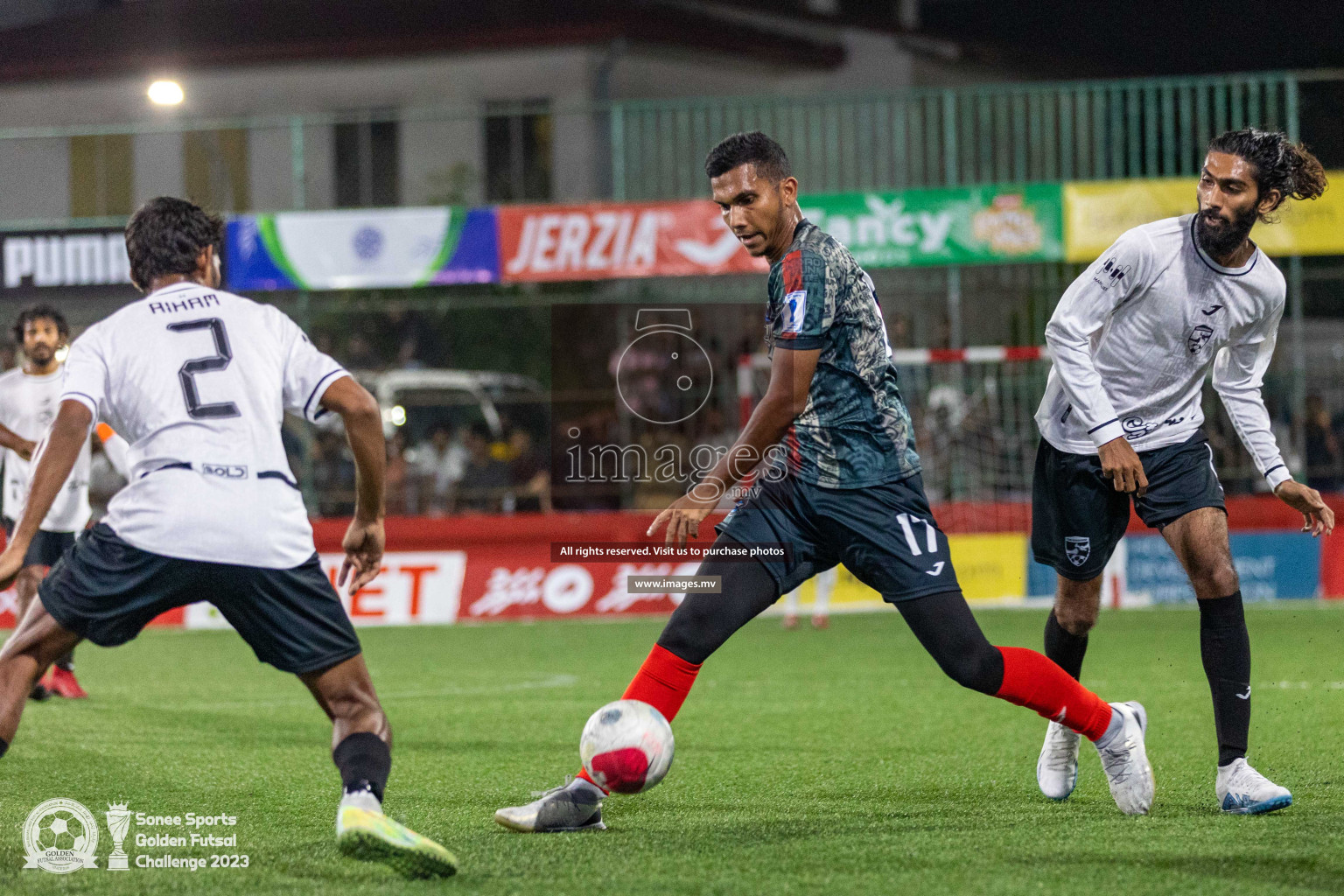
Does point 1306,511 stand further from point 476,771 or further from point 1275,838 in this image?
point 476,771

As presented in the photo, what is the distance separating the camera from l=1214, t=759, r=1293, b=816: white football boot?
5410mm

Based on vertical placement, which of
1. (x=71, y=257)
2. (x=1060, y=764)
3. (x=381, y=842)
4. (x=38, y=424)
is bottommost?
(x=1060, y=764)

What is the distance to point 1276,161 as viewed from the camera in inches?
215

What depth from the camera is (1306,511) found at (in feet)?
19.0

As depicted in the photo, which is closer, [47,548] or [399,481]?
[47,548]

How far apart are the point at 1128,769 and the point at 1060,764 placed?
409 mm

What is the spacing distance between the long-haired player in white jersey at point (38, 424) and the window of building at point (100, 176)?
1209 cm

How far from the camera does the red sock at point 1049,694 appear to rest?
5.18 meters

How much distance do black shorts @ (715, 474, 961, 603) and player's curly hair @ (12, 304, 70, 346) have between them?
6.40 meters

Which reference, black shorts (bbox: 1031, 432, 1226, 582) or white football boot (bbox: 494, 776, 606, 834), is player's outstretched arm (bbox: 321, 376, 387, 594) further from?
black shorts (bbox: 1031, 432, 1226, 582)

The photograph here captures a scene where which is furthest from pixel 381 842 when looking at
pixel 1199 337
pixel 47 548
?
pixel 47 548

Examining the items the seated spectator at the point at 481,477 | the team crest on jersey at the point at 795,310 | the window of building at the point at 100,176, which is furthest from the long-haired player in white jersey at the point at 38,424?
the window of building at the point at 100,176

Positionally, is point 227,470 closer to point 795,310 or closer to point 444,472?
point 795,310

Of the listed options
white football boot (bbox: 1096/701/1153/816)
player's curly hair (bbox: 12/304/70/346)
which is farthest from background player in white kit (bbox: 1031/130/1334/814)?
player's curly hair (bbox: 12/304/70/346)
